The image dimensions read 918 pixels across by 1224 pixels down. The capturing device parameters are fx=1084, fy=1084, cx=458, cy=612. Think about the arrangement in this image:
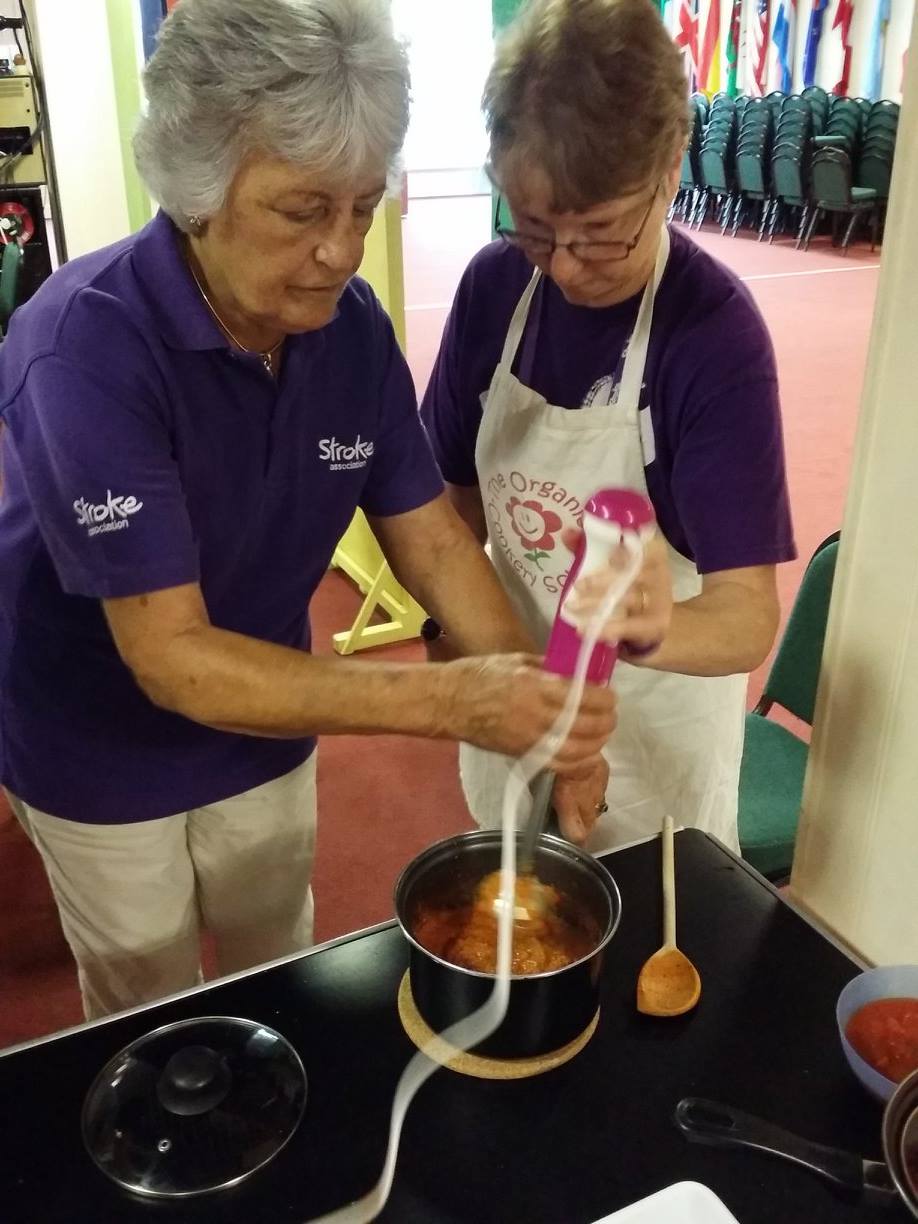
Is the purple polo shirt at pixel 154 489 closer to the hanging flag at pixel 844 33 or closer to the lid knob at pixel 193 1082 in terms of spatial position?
the lid knob at pixel 193 1082

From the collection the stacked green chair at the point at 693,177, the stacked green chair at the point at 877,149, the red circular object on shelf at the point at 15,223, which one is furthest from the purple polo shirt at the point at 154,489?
the stacked green chair at the point at 693,177

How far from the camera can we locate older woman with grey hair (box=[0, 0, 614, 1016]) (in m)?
0.88

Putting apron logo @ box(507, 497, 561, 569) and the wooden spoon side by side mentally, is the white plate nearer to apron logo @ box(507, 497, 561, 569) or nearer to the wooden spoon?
the wooden spoon

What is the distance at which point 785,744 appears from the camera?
188 centimetres

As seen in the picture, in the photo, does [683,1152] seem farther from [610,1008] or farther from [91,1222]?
[91,1222]

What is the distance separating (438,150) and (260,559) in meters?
13.2

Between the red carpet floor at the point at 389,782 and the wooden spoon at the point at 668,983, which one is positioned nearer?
the wooden spoon at the point at 668,983

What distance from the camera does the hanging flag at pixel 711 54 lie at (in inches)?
434

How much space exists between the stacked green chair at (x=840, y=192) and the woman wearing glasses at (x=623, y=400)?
8695 millimetres

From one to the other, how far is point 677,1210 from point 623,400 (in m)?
0.79

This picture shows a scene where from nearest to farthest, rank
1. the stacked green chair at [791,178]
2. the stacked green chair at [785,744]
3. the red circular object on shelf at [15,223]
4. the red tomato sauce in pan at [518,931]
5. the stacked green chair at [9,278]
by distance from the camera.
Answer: the red tomato sauce in pan at [518,931] → the stacked green chair at [785,744] → the stacked green chair at [9,278] → the red circular object on shelf at [15,223] → the stacked green chair at [791,178]

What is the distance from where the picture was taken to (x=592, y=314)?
124 centimetres

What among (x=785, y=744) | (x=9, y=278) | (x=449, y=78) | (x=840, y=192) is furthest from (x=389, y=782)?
(x=449, y=78)

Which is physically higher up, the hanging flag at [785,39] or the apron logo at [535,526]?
the hanging flag at [785,39]
